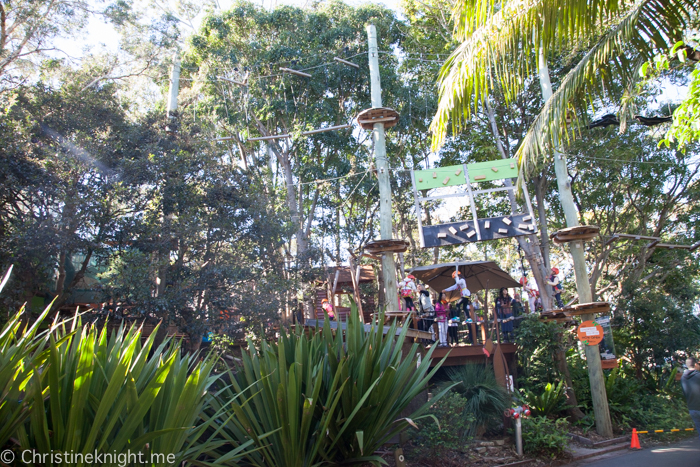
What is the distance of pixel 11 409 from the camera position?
235cm

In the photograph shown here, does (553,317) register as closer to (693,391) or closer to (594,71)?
(693,391)

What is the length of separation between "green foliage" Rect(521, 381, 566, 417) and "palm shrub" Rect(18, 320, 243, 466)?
9.30m

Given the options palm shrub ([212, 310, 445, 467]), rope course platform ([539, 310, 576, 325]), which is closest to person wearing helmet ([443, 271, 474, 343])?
rope course platform ([539, 310, 576, 325])

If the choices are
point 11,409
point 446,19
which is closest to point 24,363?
point 11,409

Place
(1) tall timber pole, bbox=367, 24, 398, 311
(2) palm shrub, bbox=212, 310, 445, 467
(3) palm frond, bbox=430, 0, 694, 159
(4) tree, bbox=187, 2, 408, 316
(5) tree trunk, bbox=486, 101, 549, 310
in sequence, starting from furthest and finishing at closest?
(4) tree, bbox=187, 2, 408, 316, (5) tree trunk, bbox=486, 101, 549, 310, (1) tall timber pole, bbox=367, 24, 398, 311, (3) palm frond, bbox=430, 0, 694, 159, (2) palm shrub, bbox=212, 310, 445, 467

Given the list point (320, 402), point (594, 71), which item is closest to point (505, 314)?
point (594, 71)

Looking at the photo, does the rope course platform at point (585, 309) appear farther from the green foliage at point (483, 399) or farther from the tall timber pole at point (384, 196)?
the tall timber pole at point (384, 196)

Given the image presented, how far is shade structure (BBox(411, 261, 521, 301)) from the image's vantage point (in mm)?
11898

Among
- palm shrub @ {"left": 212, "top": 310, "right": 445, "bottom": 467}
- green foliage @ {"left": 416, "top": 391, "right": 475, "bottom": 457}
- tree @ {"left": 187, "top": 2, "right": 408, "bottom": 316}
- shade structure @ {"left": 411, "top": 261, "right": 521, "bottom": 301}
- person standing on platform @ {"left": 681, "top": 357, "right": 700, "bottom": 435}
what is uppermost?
tree @ {"left": 187, "top": 2, "right": 408, "bottom": 316}

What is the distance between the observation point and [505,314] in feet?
39.1

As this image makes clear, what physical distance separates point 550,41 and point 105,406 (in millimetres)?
5206

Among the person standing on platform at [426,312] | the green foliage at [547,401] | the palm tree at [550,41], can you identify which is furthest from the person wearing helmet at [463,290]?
the palm tree at [550,41]

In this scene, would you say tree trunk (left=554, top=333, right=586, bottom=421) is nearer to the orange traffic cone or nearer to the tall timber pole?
the orange traffic cone

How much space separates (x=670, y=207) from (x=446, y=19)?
10.9m
